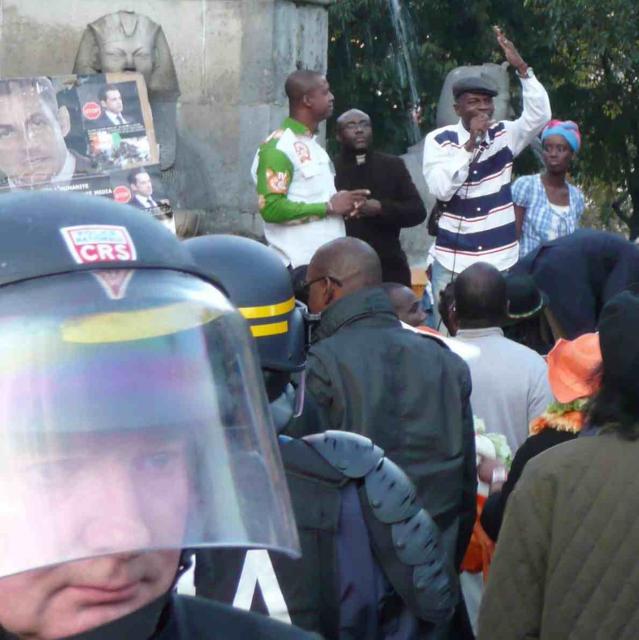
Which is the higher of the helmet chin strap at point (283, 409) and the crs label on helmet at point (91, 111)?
the helmet chin strap at point (283, 409)

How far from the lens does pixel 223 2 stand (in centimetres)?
1064

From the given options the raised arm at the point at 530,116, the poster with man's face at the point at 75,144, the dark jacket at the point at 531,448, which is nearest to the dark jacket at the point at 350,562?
the dark jacket at the point at 531,448

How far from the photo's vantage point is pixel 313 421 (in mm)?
3648

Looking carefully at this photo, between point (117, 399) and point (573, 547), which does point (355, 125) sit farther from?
point (117, 399)

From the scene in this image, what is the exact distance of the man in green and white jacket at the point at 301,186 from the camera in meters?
7.14

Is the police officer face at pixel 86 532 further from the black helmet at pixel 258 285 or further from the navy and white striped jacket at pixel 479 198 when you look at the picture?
the navy and white striped jacket at pixel 479 198

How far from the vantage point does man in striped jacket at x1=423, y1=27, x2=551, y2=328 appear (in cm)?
725

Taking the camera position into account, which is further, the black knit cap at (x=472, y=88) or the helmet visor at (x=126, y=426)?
the black knit cap at (x=472, y=88)

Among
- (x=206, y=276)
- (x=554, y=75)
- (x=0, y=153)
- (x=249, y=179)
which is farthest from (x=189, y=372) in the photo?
(x=554, y=75)

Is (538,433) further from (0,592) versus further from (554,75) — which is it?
(554,75)

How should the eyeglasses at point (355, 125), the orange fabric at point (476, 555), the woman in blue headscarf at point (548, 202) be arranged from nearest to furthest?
the orange fabric at point (476, 555) < the eyeglasses at point (355, 125) < the woman in blue headscarf at point (548, 202)

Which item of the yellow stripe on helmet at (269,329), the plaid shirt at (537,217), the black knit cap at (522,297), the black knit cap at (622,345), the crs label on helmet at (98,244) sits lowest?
the plaid shirt at (537,217)

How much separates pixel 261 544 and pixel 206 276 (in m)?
0.28

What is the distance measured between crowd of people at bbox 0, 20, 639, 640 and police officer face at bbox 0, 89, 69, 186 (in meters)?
1.32
